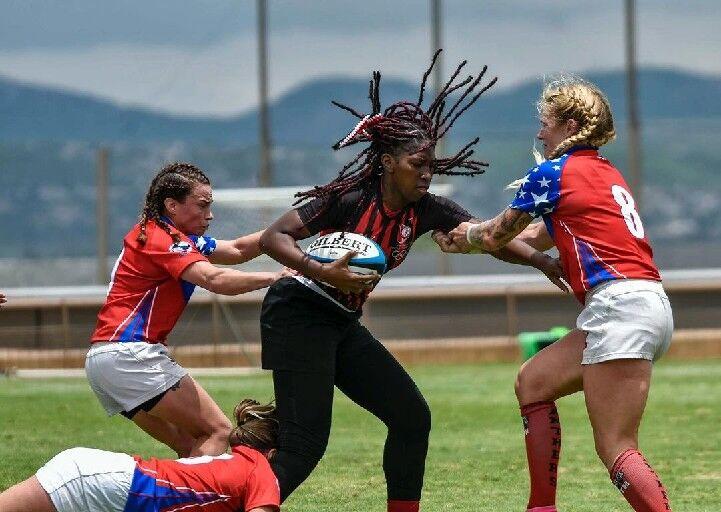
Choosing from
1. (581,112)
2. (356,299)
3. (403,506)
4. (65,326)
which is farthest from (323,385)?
(65,326)

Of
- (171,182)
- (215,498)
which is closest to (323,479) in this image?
(171,182)

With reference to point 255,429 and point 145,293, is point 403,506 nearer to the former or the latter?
point 255,429

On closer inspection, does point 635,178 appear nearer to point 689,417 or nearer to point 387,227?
point 689,417

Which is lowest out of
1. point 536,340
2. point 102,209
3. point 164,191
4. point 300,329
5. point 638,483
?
point 536,340

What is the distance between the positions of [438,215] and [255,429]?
4.29ft

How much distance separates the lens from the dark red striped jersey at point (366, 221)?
671 cm

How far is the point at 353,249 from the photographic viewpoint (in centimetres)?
658

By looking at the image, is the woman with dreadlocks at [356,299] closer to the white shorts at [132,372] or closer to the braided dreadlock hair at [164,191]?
the white shorts at [132,372]

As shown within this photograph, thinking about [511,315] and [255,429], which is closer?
[255,429]

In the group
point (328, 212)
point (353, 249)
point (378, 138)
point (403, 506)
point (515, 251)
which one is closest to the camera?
point (353, 249)

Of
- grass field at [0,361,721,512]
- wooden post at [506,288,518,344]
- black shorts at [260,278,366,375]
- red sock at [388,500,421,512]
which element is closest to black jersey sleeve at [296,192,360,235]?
black shorts at [260,278,366,375]

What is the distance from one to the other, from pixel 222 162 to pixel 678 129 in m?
7.02

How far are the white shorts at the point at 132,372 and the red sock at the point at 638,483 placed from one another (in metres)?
2.23

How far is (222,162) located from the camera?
22.9m
